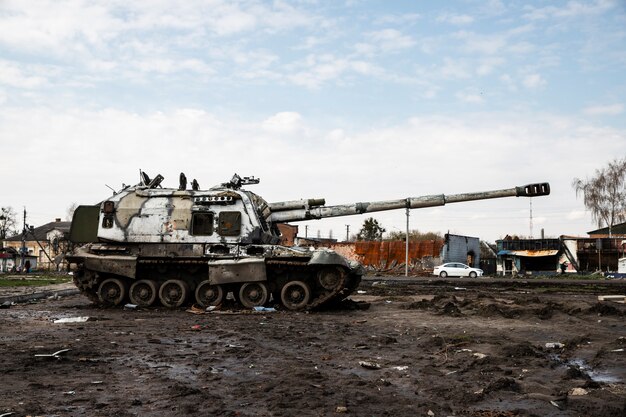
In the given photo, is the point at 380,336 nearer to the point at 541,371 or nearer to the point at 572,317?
the point at 541,371

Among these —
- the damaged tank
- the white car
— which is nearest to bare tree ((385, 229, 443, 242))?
the white car

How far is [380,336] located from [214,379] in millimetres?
4292

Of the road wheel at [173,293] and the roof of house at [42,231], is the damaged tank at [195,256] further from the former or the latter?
the roof of house at [42,231]

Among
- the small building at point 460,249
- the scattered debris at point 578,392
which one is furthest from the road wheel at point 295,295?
the small building at point 460,249

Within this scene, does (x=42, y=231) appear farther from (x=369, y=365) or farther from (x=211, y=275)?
(x=369, y=365)

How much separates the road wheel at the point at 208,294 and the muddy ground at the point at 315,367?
255 centimetres

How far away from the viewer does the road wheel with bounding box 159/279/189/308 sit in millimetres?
15859

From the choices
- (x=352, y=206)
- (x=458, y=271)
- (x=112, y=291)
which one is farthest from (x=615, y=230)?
(x=112, y=291)

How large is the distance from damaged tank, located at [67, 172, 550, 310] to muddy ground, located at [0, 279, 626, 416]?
219 cm

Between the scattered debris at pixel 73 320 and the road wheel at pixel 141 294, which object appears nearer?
the scattered debris at pixel 73 320

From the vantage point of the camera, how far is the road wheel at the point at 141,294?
52.7 ft

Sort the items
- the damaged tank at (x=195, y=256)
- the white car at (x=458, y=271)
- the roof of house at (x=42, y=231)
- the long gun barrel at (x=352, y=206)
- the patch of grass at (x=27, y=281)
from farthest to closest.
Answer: the roof of house at (x=42, y=231), the white car at (x=458, y=271), the patch of grass at (x=27, y=281), the long gun barrel at (x=352, y=206), the damaged tank at (x=195, y=256)

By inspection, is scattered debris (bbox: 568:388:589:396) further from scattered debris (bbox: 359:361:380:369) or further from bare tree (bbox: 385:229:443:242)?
bare tree (bbox: 385:229:443:242)

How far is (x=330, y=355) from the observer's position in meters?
8.26
